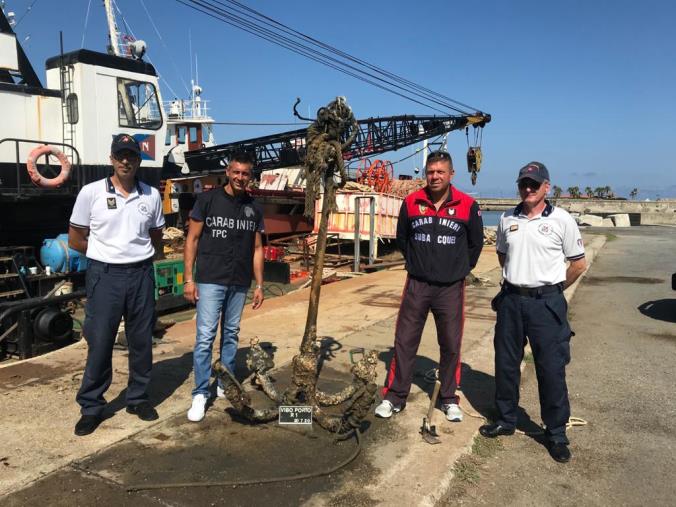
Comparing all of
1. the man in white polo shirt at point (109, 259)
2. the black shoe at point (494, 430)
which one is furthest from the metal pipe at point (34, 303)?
the black shoe at point (494, 430)

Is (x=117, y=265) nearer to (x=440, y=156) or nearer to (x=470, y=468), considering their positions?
(x=440, y=156)

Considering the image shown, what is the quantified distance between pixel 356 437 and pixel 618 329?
18.6ft

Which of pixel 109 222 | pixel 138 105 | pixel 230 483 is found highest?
pixel 138 105

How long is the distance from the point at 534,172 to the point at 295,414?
223 centimetres

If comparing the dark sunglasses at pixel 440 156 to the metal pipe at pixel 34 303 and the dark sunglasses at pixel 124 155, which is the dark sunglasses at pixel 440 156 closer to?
the dark sunglasses at pixel 124 155

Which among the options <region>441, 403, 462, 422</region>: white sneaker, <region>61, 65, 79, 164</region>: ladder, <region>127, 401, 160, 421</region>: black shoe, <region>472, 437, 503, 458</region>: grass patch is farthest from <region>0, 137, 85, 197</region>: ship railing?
<region>472, 437, 503, 458</region>: grass patch

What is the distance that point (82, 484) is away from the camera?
9.62 ft

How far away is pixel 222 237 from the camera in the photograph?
3.96 metres

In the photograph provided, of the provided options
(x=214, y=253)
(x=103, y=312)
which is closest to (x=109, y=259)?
(x=103, y=312)

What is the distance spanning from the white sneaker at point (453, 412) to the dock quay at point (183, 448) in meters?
0.05

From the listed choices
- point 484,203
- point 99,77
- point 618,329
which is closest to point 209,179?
point 99,77

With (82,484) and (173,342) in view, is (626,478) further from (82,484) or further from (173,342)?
(173,342)

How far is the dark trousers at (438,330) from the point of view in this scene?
398cm

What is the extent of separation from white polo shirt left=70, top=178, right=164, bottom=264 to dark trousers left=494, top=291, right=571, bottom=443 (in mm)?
2575
